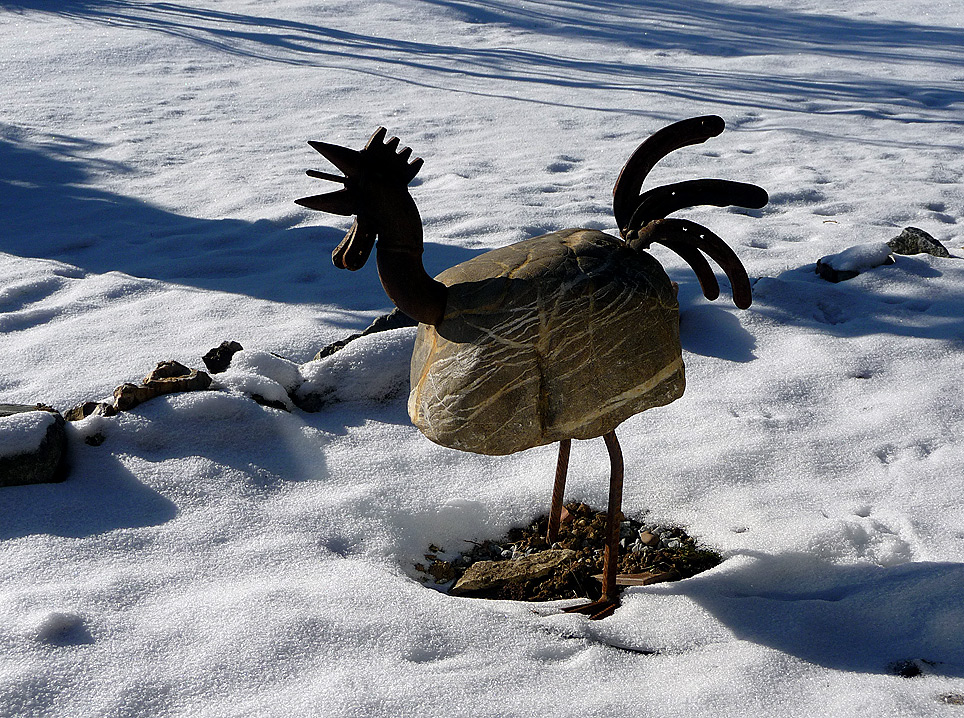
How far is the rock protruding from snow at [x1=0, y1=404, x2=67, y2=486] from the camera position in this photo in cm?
306

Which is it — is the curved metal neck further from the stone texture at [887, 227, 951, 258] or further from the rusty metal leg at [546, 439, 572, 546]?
the stone texture at [887, 227, 951, 258]

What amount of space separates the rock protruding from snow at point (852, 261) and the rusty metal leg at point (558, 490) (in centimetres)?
267

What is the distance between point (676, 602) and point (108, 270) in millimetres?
4381

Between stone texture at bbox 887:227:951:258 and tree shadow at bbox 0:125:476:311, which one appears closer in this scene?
stone texture at bbox 887:227:951:258

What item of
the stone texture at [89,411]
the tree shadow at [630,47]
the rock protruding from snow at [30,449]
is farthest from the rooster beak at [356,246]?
the tree shadow at [630,47]

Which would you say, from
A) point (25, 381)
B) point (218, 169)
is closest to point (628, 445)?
point (25, 381)

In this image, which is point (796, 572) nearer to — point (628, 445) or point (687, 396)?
point (628, 445)

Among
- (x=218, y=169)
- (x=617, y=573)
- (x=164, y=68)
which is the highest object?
(x=164, y=68)

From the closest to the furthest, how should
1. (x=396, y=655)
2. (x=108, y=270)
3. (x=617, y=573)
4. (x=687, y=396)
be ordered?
1. (x=396, y=655)
2. (x=617, y=573)
3. (x=687, y=396)
4. (x=108, y=270)

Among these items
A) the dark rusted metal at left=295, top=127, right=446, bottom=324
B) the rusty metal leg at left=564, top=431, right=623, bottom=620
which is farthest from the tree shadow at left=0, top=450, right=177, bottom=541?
the rusty metal leg at left=564, top=431, right=623, bottom=620

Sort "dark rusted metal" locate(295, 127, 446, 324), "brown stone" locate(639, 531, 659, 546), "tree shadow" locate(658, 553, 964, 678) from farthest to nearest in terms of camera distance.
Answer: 1. "brown stone" locate(639, 531, 659, 546)
2. "tree shadow" locate(658, 553, 964, 678)
3. "dark rusted metal" locate(295, 127, 446, 324)

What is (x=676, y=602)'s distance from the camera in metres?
2.62

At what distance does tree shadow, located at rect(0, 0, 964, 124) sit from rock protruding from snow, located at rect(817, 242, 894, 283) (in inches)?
177

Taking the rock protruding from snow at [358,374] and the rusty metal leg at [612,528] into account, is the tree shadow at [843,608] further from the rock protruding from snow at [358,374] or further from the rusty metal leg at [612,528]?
the rock protruding from snow at [358,374]
